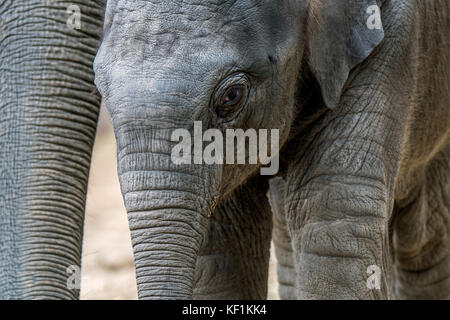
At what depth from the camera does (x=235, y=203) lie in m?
4.98

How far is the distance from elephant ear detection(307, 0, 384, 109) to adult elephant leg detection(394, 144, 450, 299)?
3.66 feet

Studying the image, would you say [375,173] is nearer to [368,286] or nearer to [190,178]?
[368,286]

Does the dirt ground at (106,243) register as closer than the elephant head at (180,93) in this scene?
No

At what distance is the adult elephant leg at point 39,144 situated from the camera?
185 inches

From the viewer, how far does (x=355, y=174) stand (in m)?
4.37

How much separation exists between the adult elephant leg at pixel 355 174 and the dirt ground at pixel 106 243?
1.70 m

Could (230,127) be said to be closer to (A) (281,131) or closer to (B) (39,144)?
(A) (281,131)

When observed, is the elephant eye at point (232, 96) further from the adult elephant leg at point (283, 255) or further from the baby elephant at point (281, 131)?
the adult elephant leg at point (283, 255)

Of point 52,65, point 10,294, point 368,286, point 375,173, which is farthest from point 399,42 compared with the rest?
point 10,294

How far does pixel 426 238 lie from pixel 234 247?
977 mm

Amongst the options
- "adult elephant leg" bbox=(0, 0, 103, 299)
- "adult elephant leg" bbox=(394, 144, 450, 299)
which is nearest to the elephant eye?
"adult elephant leg" bbox=(0, 0, 103, 299)

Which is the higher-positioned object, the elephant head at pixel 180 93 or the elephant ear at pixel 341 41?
the elephant ear at pixel 341 41

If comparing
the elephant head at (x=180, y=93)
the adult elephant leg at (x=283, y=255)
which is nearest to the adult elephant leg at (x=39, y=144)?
the elephant head at (x=180, y=93)
